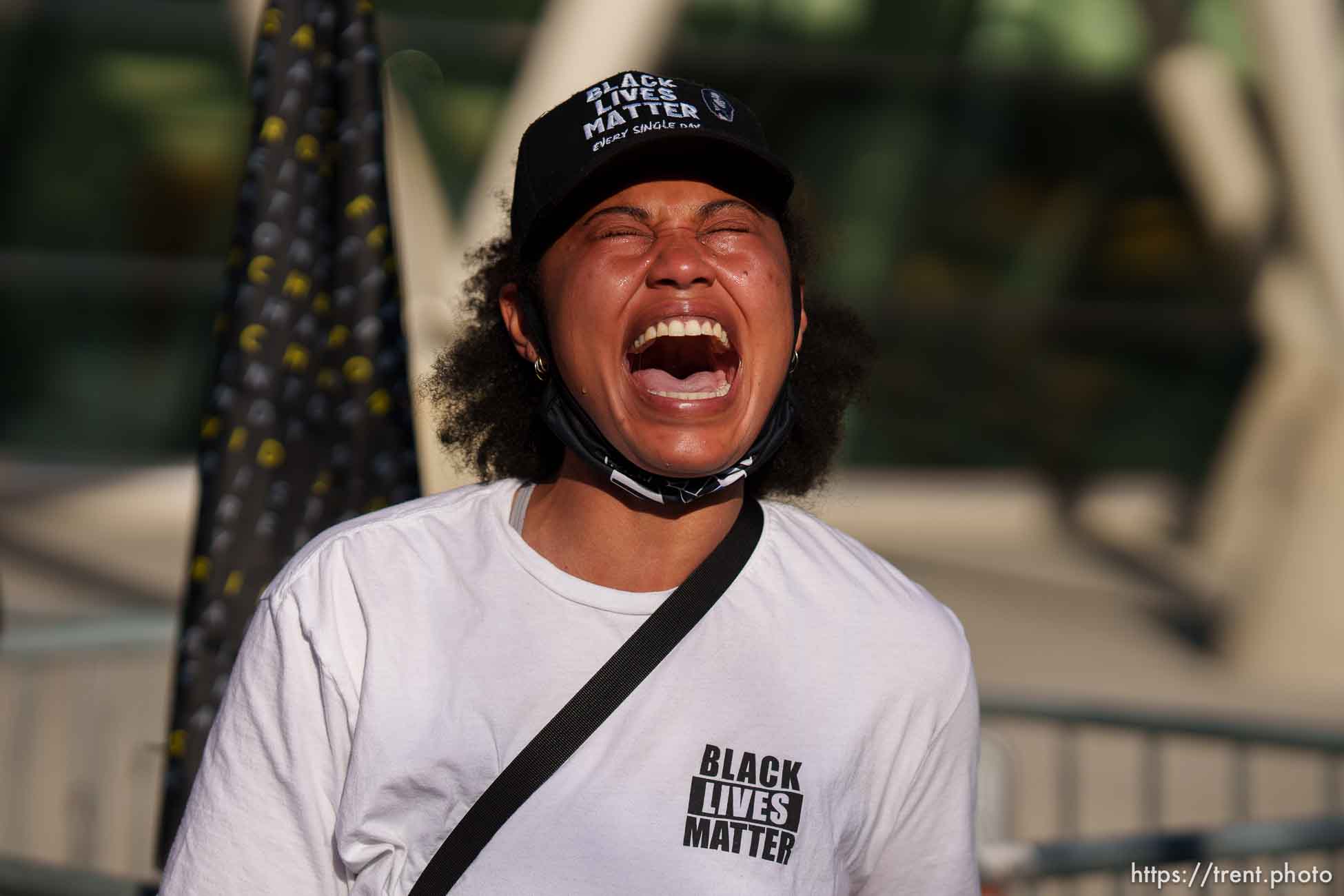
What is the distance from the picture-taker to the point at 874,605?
7.40 feet

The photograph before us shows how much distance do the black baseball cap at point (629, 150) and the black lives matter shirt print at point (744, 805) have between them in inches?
31.2

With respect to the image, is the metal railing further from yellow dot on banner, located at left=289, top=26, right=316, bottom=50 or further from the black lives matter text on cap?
yellow dot on banner, located at left=289, top=26, right=316, bottom=50

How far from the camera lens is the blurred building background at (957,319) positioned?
7.25 m

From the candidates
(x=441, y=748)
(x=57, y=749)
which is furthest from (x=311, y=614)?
(x=57, y=749)

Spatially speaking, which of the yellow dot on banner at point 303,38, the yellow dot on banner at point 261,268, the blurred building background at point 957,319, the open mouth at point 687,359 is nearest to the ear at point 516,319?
the open mouth at point 687,359

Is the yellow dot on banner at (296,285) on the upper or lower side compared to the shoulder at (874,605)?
upper

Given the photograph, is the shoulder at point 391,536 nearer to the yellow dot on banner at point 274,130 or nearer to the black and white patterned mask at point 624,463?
the black and white patterned mask at point 624,463

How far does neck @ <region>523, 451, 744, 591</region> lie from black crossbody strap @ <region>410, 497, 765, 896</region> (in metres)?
0.13

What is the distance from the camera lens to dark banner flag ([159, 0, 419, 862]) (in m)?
2.90

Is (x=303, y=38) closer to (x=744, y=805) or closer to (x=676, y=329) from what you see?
(x=676, y=329)

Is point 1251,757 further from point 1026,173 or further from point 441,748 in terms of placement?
point 1026,173

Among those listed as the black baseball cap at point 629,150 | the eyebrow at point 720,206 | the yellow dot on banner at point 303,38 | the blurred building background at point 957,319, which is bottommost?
the blurred building background at point 957,319

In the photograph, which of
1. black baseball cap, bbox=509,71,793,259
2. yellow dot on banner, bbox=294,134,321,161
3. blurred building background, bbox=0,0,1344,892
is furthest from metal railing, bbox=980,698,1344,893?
yellow dot on banner, bbox=294,134,321,161

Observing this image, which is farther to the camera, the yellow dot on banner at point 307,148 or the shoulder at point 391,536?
the yellow dot on banner at point 307,148
